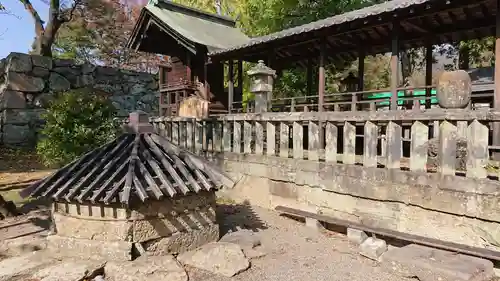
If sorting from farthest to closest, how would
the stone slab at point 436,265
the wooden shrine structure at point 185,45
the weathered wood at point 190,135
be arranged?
the wooden shrine structure at point 185,45
the weathered wood at point 190,135
the stone slab at point 436,265

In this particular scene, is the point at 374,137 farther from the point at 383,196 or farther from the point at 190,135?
the point at 190,135

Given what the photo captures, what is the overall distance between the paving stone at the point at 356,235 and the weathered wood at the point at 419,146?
132cm

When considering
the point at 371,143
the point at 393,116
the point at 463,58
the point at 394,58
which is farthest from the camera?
the point at 463,58

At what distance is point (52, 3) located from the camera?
51.1 ft

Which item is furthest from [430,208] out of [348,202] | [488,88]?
[488,88]

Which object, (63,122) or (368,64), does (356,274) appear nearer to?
(63,122)

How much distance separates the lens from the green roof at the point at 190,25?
40.6 ft

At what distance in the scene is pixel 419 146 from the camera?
16.2 feet

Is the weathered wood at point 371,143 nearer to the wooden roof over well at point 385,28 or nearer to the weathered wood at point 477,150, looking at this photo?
the weathered wood at point 477,150

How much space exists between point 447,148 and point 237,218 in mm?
Result: 3793

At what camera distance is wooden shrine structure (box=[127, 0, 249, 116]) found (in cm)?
1276

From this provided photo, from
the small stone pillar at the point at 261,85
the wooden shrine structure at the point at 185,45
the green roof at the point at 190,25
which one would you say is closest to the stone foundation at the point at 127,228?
the small stone pillar at the point at 261,85

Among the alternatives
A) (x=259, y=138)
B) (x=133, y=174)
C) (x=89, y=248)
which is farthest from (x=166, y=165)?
(x=259, y=138)

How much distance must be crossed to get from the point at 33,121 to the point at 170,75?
5778mm
